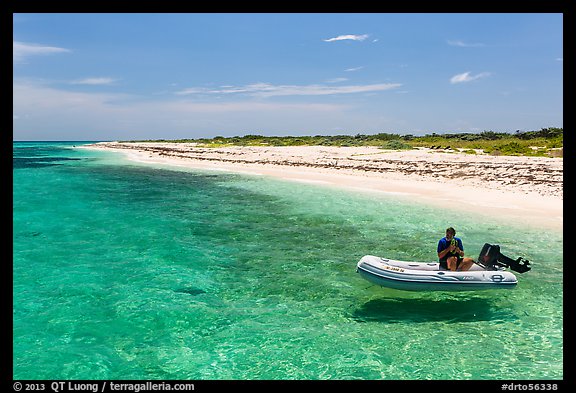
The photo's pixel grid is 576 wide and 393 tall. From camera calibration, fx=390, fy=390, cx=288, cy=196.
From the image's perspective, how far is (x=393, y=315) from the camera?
1004 cm

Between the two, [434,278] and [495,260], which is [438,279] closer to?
[434,278]

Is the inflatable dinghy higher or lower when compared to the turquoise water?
higher

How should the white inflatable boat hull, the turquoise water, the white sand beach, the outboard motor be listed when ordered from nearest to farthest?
the turquoise water
the white inflatable boat hull
the outboard motor
the white sand beach

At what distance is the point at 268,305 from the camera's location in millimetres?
10766

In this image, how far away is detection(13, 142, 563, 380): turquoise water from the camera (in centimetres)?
798

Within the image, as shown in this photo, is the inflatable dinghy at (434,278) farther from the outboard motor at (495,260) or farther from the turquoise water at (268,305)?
the turquoise water at (268,305)

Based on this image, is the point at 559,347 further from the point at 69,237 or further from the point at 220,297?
the point at 69,237

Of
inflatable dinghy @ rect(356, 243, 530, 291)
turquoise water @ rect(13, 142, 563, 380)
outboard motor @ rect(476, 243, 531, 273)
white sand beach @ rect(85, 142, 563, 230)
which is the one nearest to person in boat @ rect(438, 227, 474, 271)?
inflatable dinghy @ rect(356, 243, 530, 291)

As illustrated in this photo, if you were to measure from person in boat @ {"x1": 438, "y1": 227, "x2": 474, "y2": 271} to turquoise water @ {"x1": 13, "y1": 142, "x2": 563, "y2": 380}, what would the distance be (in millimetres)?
985

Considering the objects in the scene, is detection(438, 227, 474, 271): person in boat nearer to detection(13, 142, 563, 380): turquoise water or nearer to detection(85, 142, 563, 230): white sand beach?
detection(13, 142, 563, 380): turquoise water

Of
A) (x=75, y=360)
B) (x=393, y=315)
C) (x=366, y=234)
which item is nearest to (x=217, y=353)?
(x=75, y=360)

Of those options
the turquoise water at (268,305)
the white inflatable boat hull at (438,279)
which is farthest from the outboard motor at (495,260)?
the turquoise water at (268,305)

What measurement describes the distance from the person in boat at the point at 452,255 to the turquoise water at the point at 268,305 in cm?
99
